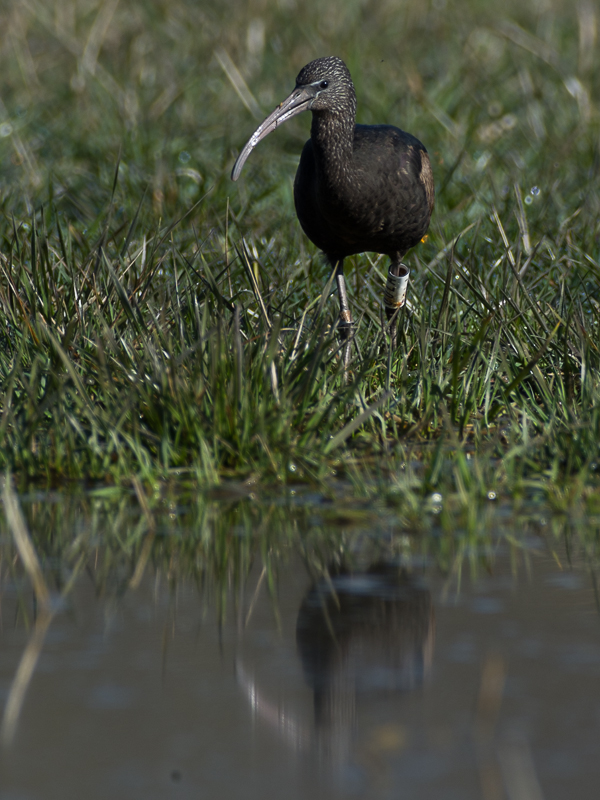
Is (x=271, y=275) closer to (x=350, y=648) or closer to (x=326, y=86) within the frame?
(x=326, y=86)

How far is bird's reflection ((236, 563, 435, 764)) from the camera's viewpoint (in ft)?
8.00

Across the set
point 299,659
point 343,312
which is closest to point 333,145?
point 343,312

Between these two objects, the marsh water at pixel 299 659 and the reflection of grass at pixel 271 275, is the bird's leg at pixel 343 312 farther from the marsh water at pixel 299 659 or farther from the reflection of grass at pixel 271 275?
the marsh water at pixel 299 659

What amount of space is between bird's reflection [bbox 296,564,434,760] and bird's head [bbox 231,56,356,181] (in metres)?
2.60

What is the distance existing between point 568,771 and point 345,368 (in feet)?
8.39

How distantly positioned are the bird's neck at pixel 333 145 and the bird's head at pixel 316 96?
1.7 inches

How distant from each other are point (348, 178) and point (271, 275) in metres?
0.96

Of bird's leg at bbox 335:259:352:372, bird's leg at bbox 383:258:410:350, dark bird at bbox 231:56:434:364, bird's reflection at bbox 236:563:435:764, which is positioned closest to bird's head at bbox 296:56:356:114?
dark bird at bbox 231:56:434:364

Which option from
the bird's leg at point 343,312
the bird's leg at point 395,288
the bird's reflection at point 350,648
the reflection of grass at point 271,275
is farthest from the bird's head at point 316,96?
the bird's reflection at point 350,648

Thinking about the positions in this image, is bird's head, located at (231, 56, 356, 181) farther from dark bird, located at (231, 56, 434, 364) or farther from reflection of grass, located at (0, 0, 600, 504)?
reflection of grass, located at (0, 0, 600, 504)

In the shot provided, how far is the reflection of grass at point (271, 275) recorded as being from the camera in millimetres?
4098

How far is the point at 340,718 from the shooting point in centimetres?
245

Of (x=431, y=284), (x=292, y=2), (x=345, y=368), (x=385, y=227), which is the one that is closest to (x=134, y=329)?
(x=345, y=368)

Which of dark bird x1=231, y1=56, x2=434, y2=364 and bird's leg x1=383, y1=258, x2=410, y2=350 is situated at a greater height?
dark bird x1=231, y1=56, x2=434, y2=364
